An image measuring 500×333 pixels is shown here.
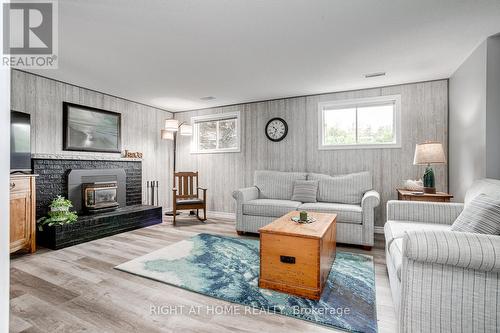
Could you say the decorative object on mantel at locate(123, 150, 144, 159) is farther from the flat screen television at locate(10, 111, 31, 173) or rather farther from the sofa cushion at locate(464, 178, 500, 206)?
the sofa cushion at locate(464, 178, 500, 206)

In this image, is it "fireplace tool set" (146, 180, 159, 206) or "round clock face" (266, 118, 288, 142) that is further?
"fireplace tool set" (146, 180, 159, 206)

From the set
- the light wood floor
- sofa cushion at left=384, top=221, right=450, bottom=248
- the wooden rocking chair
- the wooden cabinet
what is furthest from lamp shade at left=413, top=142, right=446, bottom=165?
the wooden cabinet

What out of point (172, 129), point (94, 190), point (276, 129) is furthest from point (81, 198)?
point (276, 129)

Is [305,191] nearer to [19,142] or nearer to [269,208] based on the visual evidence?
[269,208]

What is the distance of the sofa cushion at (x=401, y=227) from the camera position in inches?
85.3

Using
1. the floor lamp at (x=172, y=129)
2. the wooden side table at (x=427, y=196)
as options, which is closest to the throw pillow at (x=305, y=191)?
the wooden side table at (x=427, y=196)

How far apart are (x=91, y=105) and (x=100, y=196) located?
Answer: 1621mm

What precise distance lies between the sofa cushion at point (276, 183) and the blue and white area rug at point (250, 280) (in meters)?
1.18

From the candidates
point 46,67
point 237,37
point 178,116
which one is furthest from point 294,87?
point 46,67

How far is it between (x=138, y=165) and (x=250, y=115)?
253 cm

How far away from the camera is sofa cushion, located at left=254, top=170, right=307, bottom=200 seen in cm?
434

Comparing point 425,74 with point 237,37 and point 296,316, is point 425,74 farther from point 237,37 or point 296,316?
point 296,316

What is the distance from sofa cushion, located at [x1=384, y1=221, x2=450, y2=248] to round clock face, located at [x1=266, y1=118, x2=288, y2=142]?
269cm

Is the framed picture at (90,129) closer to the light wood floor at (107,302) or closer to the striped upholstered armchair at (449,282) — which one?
the light wood floor at (107,302)
